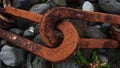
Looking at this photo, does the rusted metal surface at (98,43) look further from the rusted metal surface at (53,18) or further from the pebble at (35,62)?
the pebble at (35,62)

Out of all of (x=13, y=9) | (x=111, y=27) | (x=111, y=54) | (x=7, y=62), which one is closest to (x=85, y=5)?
(x=111, y=27)

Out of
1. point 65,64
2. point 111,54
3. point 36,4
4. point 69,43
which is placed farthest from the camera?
point 36,4

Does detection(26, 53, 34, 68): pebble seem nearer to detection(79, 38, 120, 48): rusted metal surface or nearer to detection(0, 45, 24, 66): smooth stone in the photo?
detection(0, 45, 24, 66): smooth stone

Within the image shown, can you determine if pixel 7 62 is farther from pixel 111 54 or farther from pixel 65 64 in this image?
pixel 111 54

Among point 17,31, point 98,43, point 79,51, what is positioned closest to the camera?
point 98,43

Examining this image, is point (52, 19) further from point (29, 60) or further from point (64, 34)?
point (29, 60)

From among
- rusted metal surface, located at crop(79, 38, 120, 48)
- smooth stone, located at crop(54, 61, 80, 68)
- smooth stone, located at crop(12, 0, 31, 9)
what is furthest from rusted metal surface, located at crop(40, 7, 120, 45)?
smooth stone, located at crop(12, 0, 31, 9)

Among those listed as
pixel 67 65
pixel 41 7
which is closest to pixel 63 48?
pixel 67 65
